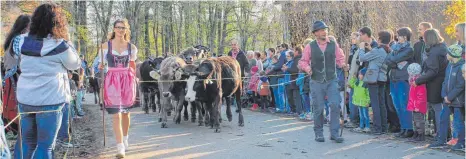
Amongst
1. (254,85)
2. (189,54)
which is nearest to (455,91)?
(189,54)

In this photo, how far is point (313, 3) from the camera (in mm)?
16672

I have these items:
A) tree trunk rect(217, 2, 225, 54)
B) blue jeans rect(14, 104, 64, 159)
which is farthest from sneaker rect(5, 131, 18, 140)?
tree trunk rect(217, 2, 225, 54)

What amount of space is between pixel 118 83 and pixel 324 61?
3.43 m

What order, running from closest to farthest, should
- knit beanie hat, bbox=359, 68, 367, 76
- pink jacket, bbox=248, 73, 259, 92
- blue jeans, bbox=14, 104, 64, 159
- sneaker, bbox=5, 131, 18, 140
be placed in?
blue jeans, bbox=14, 104, 64, 159
sneaker, bbox=5, 131, 18, 140
knit beanie hat, bbox=359, 68, 367, 76
pink jacket, bbox=248, 73, 259, 92

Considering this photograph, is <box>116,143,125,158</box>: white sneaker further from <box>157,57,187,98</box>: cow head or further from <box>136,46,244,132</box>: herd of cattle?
<box>157,57,187,98</box>: cow head

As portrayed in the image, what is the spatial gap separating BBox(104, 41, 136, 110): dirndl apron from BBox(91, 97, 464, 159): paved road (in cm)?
85

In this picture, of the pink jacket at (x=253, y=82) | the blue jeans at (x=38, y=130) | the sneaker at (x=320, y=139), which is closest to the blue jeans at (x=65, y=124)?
the blue jeans at (x=38, y=130)

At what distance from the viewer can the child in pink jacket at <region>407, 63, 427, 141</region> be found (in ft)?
26.3

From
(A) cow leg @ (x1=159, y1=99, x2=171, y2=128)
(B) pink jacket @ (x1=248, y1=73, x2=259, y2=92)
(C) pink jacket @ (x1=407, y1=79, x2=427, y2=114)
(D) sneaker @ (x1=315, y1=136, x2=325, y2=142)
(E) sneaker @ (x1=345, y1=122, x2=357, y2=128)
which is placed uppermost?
(B) pink jacket @ (x1=248, y1=73, x2=259, y2=92)

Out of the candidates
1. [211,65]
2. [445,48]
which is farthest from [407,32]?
[211,65]

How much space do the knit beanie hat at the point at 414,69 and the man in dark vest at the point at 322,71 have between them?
3.44 feet

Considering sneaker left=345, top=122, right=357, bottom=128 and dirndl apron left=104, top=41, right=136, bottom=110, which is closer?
dirndl apron left=104, top=41, right=136, bottom=110

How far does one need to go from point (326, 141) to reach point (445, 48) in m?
2.42

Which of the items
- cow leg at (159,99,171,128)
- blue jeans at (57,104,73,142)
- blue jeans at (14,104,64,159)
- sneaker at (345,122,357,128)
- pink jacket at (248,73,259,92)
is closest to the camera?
blue jeans at (14,104,64,159)
